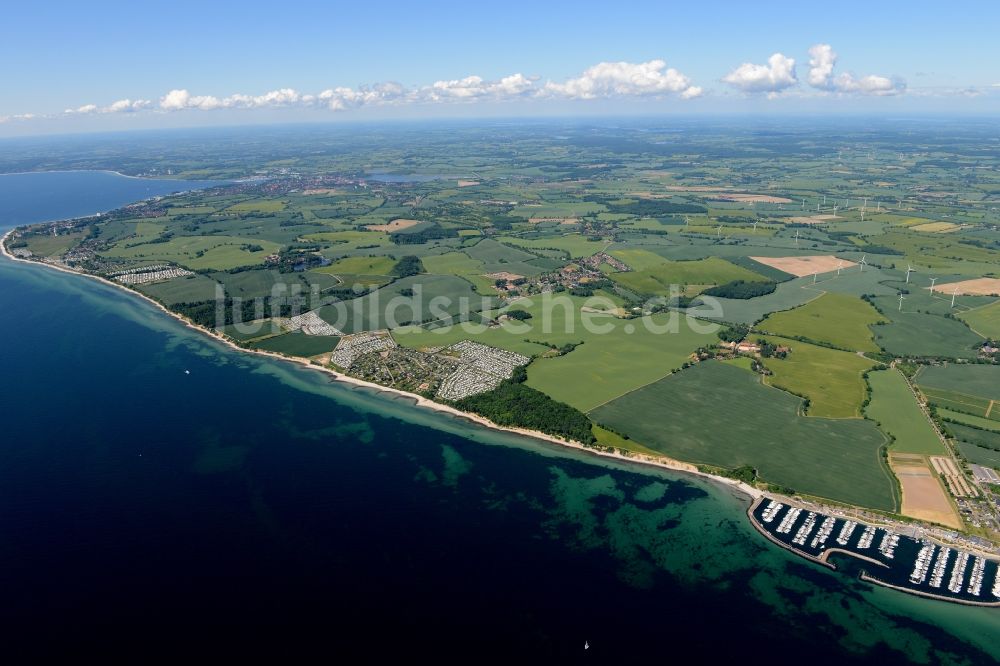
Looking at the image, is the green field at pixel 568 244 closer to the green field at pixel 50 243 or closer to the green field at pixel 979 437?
the green field at pixel 979 437

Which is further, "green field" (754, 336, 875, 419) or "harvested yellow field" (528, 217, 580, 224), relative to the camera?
"harvested yellow field" (528, 217, 580, 224)

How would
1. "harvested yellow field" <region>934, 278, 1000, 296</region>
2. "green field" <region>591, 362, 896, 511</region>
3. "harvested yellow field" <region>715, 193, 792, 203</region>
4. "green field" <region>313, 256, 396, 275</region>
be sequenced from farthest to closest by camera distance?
"harvested yellow field" <region>715, 193, 792, 203</region>, "green field" <region>313, 256, 396, 275</region>, "harvested yellow field" <region>934, 278, 1000, 296</region>, "green field" <region>591, 362, 896, 511</region>

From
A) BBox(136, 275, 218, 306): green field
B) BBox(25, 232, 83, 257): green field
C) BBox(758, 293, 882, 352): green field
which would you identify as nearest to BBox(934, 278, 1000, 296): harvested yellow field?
BBox(758, 293, 882, 352): green field

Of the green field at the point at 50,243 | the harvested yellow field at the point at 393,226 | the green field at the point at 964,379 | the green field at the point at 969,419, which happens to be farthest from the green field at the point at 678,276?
the green field at the point at 50,243

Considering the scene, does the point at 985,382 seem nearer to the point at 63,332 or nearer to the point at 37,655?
the point at 37,655

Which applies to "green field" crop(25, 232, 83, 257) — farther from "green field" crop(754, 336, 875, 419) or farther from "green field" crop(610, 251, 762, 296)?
"green field" crop(754, 336, 875, 419)
